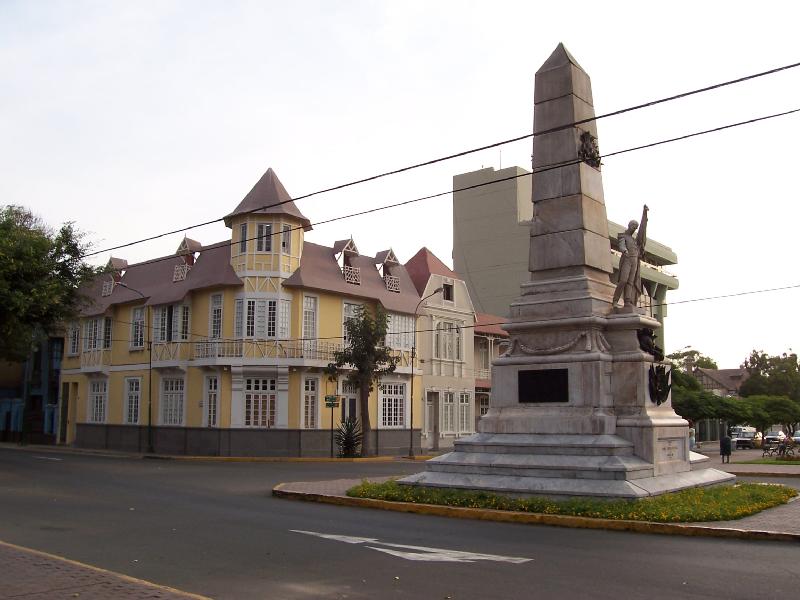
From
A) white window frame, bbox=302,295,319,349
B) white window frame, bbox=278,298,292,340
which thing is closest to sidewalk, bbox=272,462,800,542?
white window frame, bbox=278,298,292,340

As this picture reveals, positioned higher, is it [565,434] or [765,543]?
[565,434]

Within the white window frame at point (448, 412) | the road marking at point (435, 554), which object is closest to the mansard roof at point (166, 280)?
the white window frame at point (448, 412)

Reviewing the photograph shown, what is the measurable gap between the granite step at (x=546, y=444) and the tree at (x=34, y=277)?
1443 centimetres

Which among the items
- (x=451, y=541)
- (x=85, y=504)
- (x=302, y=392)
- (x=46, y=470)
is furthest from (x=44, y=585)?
(x=302, y=392)

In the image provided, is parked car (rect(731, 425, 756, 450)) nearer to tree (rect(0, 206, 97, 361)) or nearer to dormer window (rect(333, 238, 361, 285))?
dormer window (rect(333, 238, 361, 285))

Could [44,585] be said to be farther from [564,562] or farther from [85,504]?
[85,504]

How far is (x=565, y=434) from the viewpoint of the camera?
50.0ft

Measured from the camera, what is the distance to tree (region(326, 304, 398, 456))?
115 feet

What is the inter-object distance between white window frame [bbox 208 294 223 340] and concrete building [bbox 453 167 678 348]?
27.2m

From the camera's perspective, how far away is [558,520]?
41.5 ft

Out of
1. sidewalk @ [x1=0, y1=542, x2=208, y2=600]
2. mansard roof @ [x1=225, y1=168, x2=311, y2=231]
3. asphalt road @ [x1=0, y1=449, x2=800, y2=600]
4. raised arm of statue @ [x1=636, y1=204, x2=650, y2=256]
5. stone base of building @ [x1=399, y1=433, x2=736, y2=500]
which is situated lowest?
asphalt road @ [x1=0, y1=449, x2=800, y2=600]

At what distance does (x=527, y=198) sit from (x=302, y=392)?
3055 cm

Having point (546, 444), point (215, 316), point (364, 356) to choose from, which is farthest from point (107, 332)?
point (546, 444)

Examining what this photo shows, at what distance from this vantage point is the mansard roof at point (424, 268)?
44.5 meters
